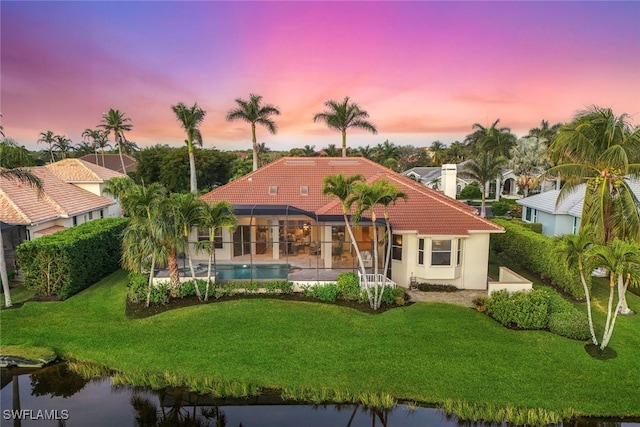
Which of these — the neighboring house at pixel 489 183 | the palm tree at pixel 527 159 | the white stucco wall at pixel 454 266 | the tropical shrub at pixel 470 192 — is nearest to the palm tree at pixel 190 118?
the white stucco wall at pixel 454 266

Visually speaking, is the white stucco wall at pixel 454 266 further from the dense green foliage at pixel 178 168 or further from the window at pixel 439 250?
the dense green foliage at pixel 178 168

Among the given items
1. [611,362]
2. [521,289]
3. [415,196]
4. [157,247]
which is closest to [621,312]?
[521,289]

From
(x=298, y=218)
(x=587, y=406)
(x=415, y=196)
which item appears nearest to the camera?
(x=587, y=406)

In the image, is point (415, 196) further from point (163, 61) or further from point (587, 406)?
point (163, 61)

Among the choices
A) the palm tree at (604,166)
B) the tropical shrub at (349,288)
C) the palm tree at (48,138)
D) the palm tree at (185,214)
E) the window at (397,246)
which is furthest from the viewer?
the palm tree at (48,138)

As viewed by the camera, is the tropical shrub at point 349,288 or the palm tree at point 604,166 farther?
the tropical shrub at point 349,288

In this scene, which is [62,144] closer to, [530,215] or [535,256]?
[530,215]

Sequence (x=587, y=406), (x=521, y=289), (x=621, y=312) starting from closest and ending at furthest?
(x=587, y=406), (x=621, y=312), (x=521, y=289)

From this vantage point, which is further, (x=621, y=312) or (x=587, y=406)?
(x=621, y=312)
